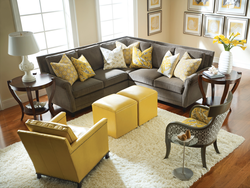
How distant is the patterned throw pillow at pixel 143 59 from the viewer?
17.0 feet

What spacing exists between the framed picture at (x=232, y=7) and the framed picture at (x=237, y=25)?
5.3 inches

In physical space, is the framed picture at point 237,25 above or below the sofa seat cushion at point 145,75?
above

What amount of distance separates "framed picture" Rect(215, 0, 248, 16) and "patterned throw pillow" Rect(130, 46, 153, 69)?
7.71 ft

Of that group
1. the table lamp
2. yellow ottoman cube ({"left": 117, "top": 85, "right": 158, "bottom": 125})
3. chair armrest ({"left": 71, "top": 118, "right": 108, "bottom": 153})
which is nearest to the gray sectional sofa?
yellow ottoman cube ({"left": 117, "top": 85, "right": 158, "bottom": 125})

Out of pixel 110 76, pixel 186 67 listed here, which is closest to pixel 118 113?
pixel 110 76

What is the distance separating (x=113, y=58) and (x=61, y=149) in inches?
114

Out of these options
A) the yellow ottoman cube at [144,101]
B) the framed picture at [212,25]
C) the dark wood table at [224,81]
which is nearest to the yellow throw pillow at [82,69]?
the yellow ottoman cube at [144,101]

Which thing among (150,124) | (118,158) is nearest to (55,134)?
(118,158)

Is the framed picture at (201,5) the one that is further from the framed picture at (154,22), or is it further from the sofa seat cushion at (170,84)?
the sofa seat cushion at (170,84)

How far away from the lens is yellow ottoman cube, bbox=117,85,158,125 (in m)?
4.02

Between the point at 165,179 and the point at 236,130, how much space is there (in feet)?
5.20

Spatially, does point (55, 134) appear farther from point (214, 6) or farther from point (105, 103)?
point (214, 6)

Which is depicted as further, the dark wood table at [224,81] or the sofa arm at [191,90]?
the sofa arm at [191,90]

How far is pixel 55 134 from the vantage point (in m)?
2.65
